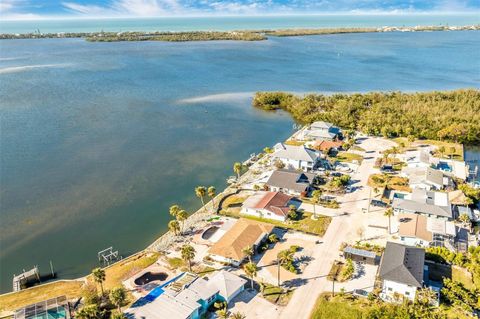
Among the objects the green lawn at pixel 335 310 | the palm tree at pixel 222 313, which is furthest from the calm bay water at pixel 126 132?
the green lawn at pixel 335 310

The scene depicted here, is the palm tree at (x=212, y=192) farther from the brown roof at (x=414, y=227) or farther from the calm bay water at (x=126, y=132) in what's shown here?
the brown roof at (x=414, y=227)

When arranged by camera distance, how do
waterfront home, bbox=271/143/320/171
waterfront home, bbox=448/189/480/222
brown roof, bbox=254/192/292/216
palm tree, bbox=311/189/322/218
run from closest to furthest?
waterfront home, bbox=448/189/480/222, brown roof, bbox=254/192/292/216, palm tree, bbox=311/189/322/218, waterfront home, bbox=271/143/320/171

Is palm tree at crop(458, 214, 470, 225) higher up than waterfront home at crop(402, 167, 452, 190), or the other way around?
waterfront home at crop(402, 167, 452, 190)

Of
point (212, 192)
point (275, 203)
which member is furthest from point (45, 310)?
point (275, 203)

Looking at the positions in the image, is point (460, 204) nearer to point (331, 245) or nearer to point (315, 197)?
point (315, 197)

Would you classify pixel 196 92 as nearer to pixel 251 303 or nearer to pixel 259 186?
pixel 259 186

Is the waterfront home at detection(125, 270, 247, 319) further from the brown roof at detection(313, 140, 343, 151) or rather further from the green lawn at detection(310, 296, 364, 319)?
the brown roof at detection(313, 140, 343, 151)

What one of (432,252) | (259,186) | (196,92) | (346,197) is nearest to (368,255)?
(432,252)

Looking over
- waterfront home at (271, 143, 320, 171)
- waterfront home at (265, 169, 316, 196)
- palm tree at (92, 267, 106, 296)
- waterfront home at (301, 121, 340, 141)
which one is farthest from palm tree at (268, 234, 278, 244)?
waterfront home at (301, 121, 340, 141)
